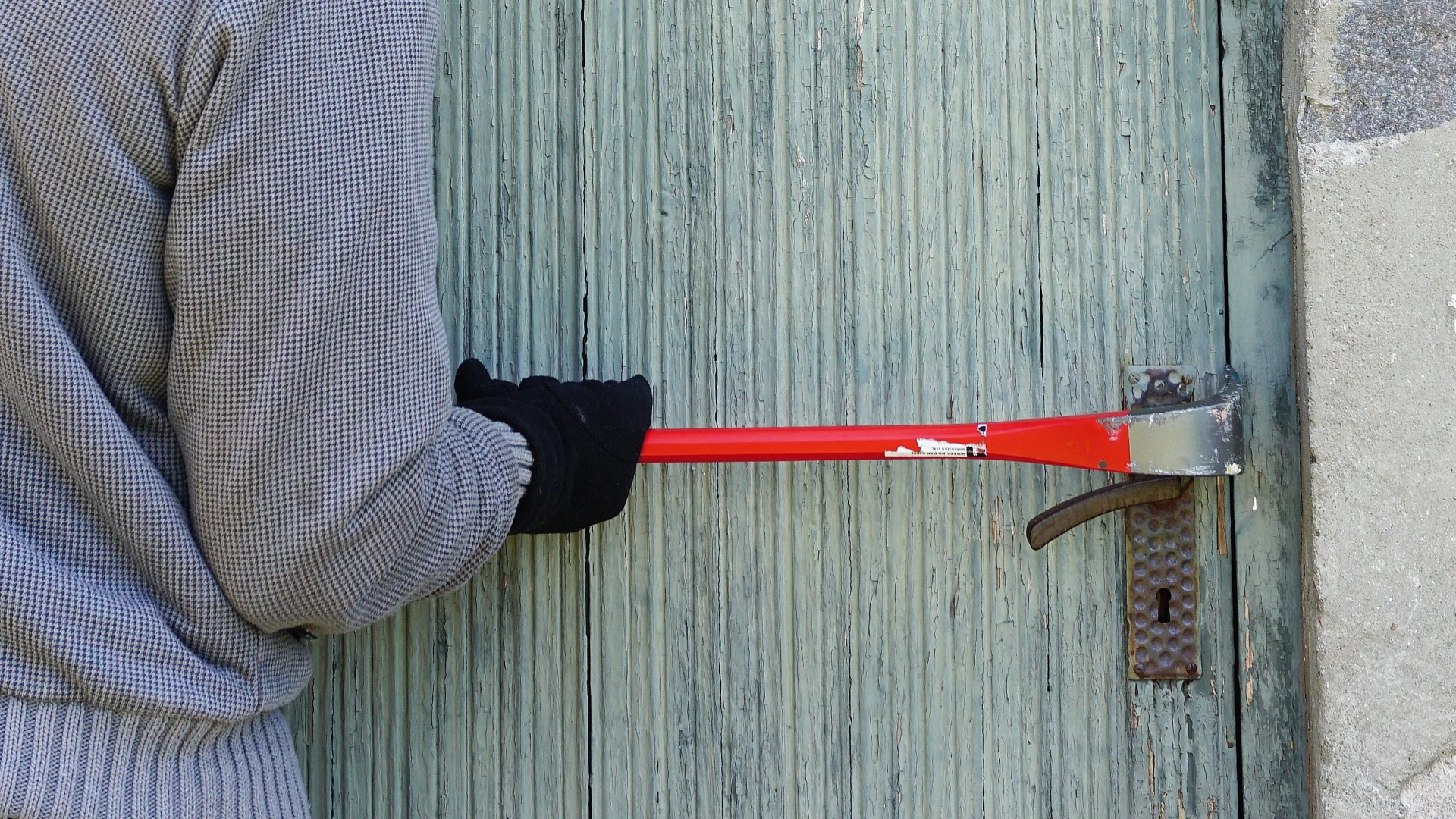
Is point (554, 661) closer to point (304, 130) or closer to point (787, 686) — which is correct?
point (787, 686)

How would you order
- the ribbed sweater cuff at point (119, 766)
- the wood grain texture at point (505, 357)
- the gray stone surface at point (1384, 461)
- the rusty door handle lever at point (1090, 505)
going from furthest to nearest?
the wood grain texture at point (505, 357) → the rusty door handle lever at point (1090, 505) → the gray stone surface at point (1384, 461) → the ribbed sweater cuff at point (119, 766)

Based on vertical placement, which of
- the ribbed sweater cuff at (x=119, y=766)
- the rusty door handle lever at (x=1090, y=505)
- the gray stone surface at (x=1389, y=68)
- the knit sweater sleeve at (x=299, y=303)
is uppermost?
the gray stone surface at (x=1389, y=68)

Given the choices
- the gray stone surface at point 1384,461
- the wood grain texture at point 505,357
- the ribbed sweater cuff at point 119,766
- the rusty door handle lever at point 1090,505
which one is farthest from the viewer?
the wood grain texture at point 505,357

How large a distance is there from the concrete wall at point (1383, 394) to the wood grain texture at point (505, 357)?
83 cm

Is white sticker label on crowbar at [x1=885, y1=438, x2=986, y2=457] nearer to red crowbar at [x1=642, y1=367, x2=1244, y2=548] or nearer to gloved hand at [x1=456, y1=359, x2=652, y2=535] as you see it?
red crowbar at [x1=642, y1=367, x2=1244, y2=548]

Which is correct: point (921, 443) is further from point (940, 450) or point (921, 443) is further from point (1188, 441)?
point (1188, 441)

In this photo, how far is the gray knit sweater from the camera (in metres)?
0.88

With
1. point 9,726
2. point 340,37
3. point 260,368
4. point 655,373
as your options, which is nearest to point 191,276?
point 260,368

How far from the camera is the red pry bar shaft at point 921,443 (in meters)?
1.14

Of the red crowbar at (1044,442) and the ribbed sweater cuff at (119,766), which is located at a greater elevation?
the red crowbar at (1044,442)

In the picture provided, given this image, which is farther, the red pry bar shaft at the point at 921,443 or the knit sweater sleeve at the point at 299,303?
the red pry bar shaft at the point at 921,443

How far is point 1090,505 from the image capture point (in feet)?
3.80

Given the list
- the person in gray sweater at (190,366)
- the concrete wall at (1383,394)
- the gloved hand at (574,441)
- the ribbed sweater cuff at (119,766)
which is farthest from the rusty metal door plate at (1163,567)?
the ribbed sweater cuff at (119,766)

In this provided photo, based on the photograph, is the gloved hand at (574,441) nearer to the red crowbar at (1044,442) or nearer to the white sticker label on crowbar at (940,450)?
the red crowbar at (1044,442)
